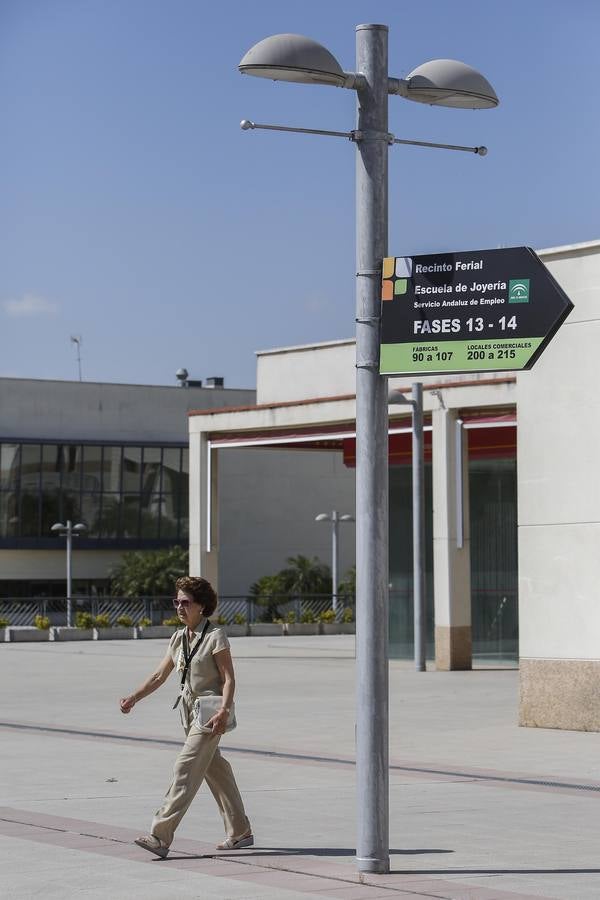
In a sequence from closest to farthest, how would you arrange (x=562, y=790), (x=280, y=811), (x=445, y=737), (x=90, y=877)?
(x=90, y=877)
(x=280, y=811)
(x=562, y=790)
(x=445, y=737)

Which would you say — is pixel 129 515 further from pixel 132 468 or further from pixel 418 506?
pixel 418 506

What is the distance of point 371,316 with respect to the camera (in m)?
9.30

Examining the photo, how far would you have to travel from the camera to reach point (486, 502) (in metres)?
32.5

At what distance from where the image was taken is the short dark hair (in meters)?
9.55

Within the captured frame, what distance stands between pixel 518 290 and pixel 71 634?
121 feet

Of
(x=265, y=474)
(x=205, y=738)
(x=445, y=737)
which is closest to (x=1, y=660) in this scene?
(x=445, y=737)

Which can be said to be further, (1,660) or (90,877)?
(1,660)

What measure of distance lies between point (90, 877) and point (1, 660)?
85.9ft

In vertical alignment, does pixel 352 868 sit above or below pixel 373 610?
below

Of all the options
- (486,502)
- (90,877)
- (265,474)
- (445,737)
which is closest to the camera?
(90,877)

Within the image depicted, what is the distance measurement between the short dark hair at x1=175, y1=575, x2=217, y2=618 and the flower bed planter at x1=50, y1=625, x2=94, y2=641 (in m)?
35.1

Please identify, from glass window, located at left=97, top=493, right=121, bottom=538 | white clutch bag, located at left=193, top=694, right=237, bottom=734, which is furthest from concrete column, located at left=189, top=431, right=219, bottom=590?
glass window, located at left=97, top=493, right=121, bottom=538

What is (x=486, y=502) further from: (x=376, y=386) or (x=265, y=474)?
(x=265, y=474)

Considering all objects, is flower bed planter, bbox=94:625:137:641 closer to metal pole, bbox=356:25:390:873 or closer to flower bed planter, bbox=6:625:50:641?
flower bed planter, bbox=6:625:50:641
